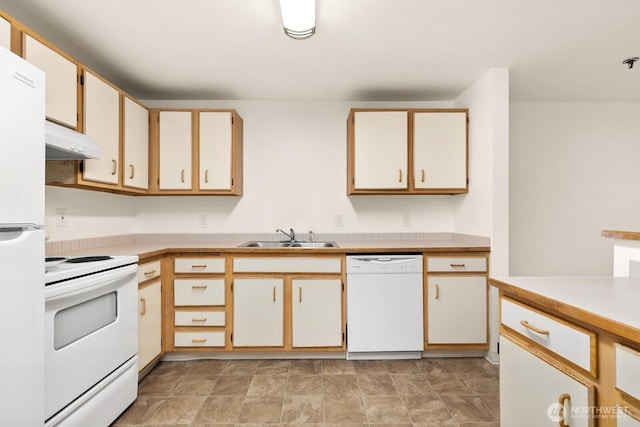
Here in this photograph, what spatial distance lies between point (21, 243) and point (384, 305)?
220 centimetres

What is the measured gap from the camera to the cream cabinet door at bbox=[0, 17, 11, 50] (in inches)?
57.4

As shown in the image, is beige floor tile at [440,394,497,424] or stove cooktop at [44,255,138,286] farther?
beige floor tile at [440,394,497,424]

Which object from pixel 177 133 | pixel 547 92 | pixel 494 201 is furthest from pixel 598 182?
pixel 177 133

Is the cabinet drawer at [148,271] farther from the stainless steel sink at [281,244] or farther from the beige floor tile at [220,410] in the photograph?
the beige floor tile at [220,410]

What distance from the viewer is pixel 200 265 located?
2.59 metres

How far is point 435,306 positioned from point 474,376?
534 mm

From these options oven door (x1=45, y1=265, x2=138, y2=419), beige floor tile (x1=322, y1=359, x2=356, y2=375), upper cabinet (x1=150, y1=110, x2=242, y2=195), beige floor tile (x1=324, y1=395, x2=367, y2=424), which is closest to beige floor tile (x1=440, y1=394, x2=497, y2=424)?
beige floor tile (x1=324, y1=395, x2=367, y2=424)

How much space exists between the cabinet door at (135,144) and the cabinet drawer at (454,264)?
2427 millimetres

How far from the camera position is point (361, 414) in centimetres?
189

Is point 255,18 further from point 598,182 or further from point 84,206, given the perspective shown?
point 598,182

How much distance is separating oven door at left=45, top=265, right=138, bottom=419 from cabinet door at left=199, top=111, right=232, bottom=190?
3.67 ft

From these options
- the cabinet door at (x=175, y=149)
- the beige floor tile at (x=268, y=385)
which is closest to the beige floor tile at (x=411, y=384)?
the beige floor tile at (x=268, y=385)

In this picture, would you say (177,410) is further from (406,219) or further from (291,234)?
(406,219)

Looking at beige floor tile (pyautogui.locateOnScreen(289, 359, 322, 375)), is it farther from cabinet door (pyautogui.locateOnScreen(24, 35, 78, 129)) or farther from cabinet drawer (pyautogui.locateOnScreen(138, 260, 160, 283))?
cabinet door (pyautogui.locateOnScreen(24, 35, 78, 129))
